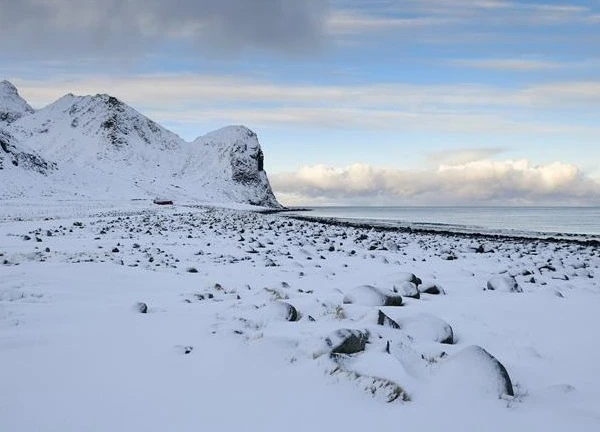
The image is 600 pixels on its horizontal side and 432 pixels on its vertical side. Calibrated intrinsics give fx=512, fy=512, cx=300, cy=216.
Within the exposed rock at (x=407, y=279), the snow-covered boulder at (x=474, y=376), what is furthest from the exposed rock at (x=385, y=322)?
the exposed rock at (x=407, y=279)

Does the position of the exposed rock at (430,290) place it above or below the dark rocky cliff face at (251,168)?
A: below

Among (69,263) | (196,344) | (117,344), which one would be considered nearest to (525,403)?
(196,344)

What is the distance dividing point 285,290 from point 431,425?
3.79 metres

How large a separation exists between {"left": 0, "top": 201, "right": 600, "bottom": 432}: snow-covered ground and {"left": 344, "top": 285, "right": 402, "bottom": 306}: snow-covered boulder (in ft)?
0.08

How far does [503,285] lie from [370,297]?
2.81 meters

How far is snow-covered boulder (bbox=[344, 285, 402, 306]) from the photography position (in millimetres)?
5316

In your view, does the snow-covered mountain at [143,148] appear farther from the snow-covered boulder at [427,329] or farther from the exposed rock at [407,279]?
the snow-covered boulder at [427,329]

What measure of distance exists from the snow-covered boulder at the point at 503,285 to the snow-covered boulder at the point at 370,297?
2.39 meters

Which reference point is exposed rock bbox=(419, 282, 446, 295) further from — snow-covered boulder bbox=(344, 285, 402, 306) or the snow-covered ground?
snow-covered boulder bbox=(344, 285, 402, 306)

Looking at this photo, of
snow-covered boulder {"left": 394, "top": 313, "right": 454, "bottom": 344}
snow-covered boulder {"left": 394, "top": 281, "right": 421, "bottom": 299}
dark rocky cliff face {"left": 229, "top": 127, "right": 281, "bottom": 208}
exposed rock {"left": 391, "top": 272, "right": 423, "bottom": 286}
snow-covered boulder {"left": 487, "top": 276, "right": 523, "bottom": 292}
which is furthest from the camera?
dark rocky cliff face {"left": 229, "top": 127, "right": 281, "bottom": 208}

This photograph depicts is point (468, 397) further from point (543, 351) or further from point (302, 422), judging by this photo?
point (543, 351)

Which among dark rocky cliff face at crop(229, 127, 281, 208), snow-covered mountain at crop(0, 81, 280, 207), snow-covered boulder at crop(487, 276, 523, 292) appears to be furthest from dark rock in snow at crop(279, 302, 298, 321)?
dark rocky cliff face at crop(229, 127, 281, 208)

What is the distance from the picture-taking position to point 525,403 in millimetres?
2902

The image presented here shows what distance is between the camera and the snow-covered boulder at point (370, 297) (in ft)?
17.4
